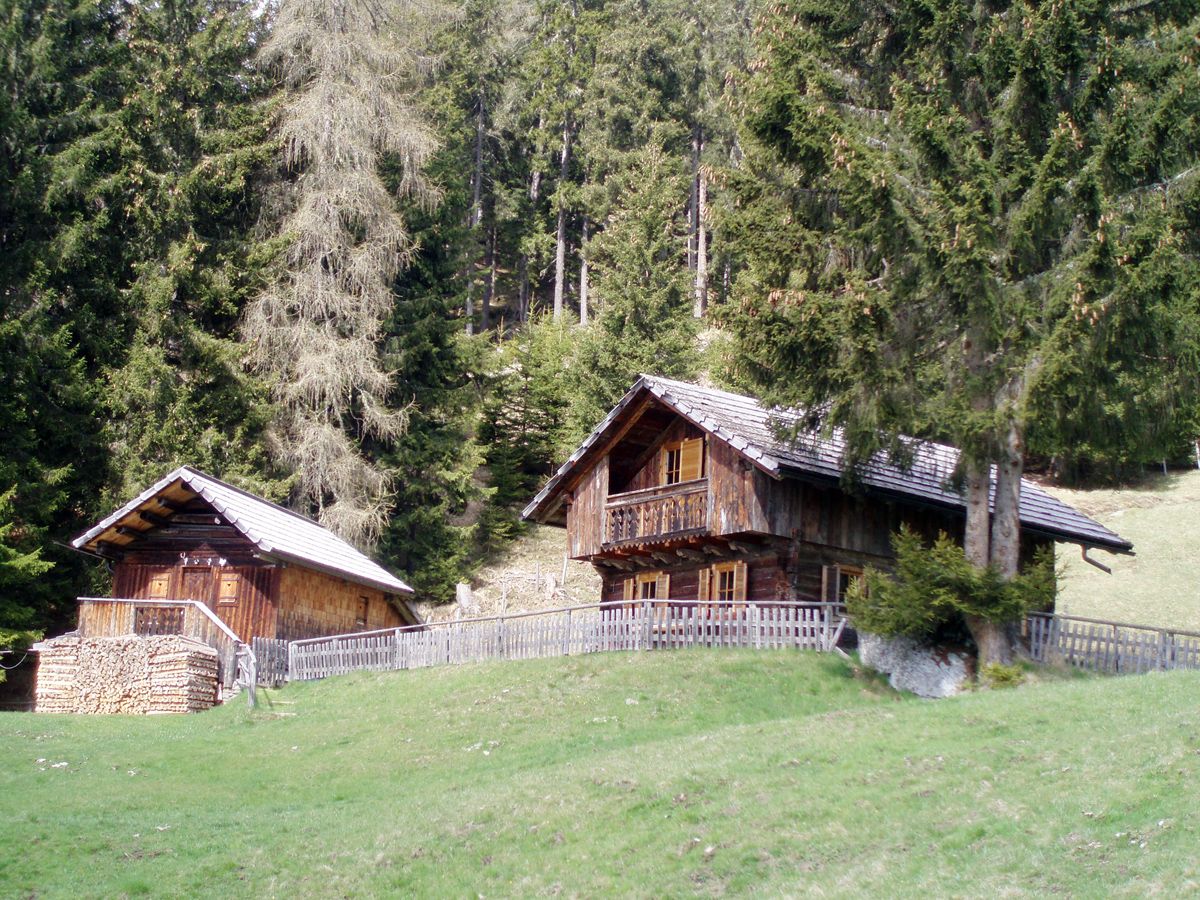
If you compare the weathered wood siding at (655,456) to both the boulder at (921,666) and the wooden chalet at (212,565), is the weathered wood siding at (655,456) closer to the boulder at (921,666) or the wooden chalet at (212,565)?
the wooden chalet at (212,565)

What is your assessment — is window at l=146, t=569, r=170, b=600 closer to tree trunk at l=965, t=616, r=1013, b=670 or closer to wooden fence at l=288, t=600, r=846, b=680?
wooden fence at l=288, t=600, r=846, b=680

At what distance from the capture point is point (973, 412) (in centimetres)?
2294

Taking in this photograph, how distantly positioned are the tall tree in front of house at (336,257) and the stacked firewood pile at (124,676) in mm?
13416

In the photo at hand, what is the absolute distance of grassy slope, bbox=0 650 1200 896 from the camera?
13484mm

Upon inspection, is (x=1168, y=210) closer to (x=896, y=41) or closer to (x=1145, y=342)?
(x=1145, y=342)

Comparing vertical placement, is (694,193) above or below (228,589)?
above

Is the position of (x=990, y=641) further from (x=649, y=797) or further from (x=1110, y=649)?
(x=649, y=797)

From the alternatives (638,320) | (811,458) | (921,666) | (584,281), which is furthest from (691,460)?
(584,281)

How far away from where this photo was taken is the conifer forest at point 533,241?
77.2ft

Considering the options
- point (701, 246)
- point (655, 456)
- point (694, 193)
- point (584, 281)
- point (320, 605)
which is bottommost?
point (320, 605)

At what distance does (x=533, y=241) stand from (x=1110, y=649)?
53.0 metres

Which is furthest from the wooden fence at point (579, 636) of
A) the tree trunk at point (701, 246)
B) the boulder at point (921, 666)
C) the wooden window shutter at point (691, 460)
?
the tree trunk at point (701, 246)

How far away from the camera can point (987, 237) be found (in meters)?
22.9

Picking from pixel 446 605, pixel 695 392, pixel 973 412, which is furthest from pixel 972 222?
pixel 446 605
